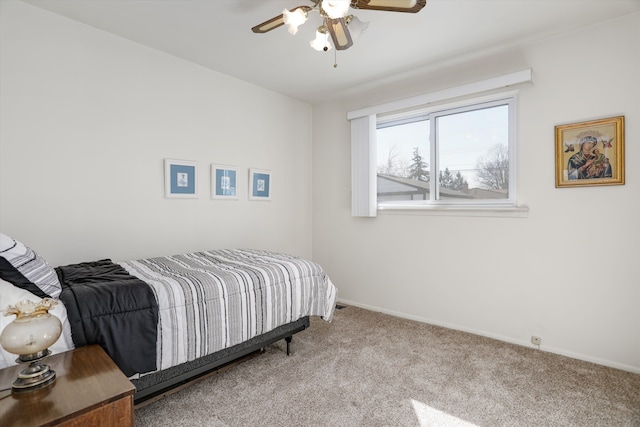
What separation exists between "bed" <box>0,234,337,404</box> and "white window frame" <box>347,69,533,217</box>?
134cm

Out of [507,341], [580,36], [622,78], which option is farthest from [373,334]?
[580,36]

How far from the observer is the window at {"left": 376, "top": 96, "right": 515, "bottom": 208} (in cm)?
291

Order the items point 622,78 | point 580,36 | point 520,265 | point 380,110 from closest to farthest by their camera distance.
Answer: point 622,78 < point 580,36 < point 520,265 < point 380,110

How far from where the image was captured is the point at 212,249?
330cm

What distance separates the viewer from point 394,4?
1.71 m

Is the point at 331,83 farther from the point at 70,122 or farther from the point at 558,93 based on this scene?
the point at 70,122

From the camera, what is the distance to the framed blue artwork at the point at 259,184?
Result: 3.62 meters

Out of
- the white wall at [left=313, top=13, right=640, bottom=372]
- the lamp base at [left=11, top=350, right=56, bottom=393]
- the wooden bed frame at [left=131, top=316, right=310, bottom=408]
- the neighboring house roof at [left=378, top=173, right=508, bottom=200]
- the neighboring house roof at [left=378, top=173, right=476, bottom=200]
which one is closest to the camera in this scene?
the lamp base at [left=11, top=350, right=56, bottom=393]

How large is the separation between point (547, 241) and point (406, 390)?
1.67 metres

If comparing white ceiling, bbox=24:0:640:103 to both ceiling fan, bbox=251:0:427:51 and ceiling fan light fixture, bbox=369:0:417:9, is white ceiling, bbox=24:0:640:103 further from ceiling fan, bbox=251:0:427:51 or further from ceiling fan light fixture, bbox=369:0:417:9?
ceiling fan light fixture, bbox=369:0:417:9

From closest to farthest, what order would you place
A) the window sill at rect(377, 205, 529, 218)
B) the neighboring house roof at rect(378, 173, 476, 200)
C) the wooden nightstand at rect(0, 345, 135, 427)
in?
the wooden nightstand at rect(0, 345, 135, 427) → the window sill at rect(377, 205, 529, 218) → the neighboring house roof at rect(378, 173, 476, 200)

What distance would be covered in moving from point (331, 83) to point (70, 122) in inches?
94.6

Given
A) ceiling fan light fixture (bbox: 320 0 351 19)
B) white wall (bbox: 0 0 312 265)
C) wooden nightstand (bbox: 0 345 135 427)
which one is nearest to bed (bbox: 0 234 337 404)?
wooden nightstand (bbox: 0 345 135 427)

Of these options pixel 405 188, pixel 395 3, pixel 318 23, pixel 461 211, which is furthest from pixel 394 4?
pixel 405 188
